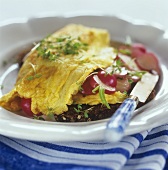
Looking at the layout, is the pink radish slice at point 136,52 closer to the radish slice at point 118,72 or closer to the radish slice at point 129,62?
the radish slice at point 129,62

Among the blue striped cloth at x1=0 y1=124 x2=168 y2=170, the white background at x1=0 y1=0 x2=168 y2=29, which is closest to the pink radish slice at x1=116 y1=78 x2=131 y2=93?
the blue striped cloth at x1=0 y1=124 x2=168 y2=170

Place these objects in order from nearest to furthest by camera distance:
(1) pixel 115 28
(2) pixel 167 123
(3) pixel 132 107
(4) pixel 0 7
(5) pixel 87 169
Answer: (5) pixel 87 169 < (3) pixel 132 107 < (2) pixel 167 123 < (1) pixel 115 28 < (4) pixel 0 7

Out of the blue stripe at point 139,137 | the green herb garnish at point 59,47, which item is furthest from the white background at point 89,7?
the blue stripe at point 139,137

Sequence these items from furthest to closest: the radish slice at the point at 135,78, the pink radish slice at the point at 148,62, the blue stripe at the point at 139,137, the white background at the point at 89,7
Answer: the white background at the point at 89,7 < the pink radish slice at the point at 148,62 < the radish slice at the point at 135,78 < the blue stripe at the point at 139,137

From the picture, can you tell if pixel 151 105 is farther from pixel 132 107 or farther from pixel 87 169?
pixel 87 169

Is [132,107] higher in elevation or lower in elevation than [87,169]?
higher

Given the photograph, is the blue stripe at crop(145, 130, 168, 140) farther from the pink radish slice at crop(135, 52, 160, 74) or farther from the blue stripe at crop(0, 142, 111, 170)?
the pink radish slice at crop(135, 52, 160, 74)

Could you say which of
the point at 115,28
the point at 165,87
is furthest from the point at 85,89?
the point at 115,28
